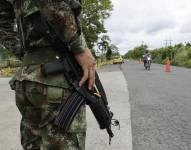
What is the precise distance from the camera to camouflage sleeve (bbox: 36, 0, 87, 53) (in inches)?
88.4

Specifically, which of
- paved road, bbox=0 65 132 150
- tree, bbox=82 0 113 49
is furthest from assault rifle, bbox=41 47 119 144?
tree, bbox=82 0 113 49

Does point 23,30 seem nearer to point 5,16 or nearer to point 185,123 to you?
point 5,16

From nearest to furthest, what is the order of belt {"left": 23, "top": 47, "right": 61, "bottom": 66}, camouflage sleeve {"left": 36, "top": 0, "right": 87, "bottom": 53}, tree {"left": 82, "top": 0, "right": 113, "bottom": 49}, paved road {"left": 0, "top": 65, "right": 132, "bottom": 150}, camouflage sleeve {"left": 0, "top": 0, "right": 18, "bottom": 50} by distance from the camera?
camouflage sleeve {"left": 36, "top": 0, "right": 87, "bottom": 53}
belt {"left": 23, "top": 47, "right": 61, "bottom": 66}
camouflage sleeve {"left": 0, "top": 0, "right": 18, "bottom": 50}
paved road {"left": 0, "top": 65, "right": 132, "bottom": 150}
tree {"left": 82, "top": 0, "right": 113, "bottom": 49}

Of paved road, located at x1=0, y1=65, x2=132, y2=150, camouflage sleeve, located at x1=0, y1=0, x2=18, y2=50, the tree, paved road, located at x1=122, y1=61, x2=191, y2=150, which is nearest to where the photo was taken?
camouflage sleeve, located at x1=0, y1=0, x2=18, y2=50

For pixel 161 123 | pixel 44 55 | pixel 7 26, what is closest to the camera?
pixel 44 55

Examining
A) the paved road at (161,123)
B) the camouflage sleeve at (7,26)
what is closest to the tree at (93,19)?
the paved road at (161,123)

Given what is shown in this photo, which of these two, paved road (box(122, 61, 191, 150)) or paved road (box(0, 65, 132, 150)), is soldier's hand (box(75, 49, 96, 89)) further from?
paved road (box(122, 61, 191, 150))

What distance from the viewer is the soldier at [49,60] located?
2.28 metres

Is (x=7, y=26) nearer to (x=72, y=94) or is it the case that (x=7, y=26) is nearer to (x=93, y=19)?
(x=72, y=94)

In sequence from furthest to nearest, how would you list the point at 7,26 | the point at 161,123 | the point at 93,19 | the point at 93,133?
1. the point at 93,19
2. the point at 161,123
3. the point at 93,133
4. the point at 7,26

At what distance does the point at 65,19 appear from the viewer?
2.27 metres

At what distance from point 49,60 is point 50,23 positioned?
21 cm

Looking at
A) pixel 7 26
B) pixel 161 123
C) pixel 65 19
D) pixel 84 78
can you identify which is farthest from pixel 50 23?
pixel 161 123

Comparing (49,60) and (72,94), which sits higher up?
(49,60)
